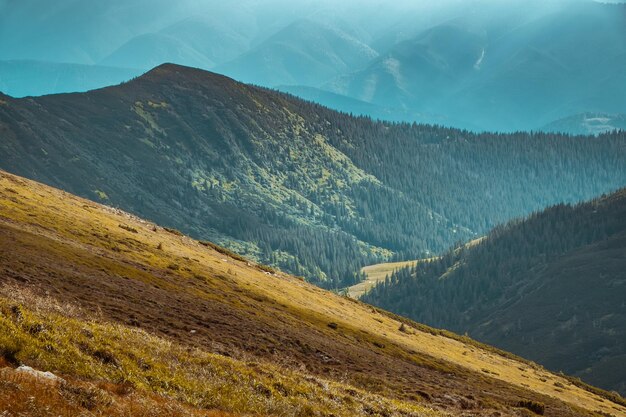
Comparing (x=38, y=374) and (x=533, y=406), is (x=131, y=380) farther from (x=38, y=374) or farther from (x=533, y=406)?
(x=533, y=406)

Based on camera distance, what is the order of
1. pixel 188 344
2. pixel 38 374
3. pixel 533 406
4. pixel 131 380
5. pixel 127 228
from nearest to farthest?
pixel 38 374 < pixel 131 380 < pixel 188 344 < pixel 533 406 < pixel 127 228

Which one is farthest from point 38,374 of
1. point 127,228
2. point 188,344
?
point 127,228

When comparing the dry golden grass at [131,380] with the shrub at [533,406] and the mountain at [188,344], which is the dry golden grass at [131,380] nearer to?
the mountain at [188,344]

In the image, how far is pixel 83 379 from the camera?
26.0 meters

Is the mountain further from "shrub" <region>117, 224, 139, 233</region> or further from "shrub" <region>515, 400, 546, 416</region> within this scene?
"shrub" <region>117, 224, 139, 233</region>

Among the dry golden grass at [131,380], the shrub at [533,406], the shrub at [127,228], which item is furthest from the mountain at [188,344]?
the shrub at [127,228]

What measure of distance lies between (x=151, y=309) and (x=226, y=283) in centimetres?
3278

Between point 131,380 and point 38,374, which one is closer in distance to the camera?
point 38,374

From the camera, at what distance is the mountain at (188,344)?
2620 cm

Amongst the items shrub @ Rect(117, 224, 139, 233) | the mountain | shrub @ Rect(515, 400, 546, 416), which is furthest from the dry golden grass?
shrub @ Rect(117, 224, 139, 233)

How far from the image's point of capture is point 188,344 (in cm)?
4828

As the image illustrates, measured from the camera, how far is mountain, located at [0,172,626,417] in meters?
26.2

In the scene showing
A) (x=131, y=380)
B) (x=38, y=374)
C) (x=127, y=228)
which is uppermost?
(x=127, y=228)

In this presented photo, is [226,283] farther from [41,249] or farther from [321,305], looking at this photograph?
[41,249]
